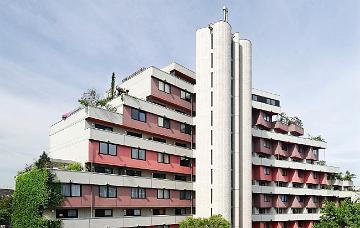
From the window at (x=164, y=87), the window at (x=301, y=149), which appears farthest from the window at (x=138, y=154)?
the window at (x=301, y=149)

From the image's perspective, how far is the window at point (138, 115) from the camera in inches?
2131

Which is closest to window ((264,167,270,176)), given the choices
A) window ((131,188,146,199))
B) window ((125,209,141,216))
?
window ((131,188,146,199))

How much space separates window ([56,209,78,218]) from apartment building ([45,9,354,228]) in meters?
0.13

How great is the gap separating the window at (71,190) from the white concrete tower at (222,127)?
67.8 ft

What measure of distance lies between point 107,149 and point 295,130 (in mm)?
47512

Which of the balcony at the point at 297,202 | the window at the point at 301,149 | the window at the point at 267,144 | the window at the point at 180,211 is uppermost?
the window at the point at 267,144

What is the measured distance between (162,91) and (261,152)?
23950 mm

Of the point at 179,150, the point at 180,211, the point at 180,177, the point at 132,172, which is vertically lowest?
the point at 180,211

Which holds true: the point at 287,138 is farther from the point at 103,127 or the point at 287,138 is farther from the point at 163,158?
the point at 103,127

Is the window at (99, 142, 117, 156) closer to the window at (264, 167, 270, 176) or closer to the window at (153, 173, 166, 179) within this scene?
the window at (153, 173, 166, 179)

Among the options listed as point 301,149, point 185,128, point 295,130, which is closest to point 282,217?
point 301,149

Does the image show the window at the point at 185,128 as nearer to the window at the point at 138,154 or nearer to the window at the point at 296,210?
the window at the point at 138,154

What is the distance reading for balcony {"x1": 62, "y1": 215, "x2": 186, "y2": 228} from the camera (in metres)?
44.5

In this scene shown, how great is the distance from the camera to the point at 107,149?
4972cm
